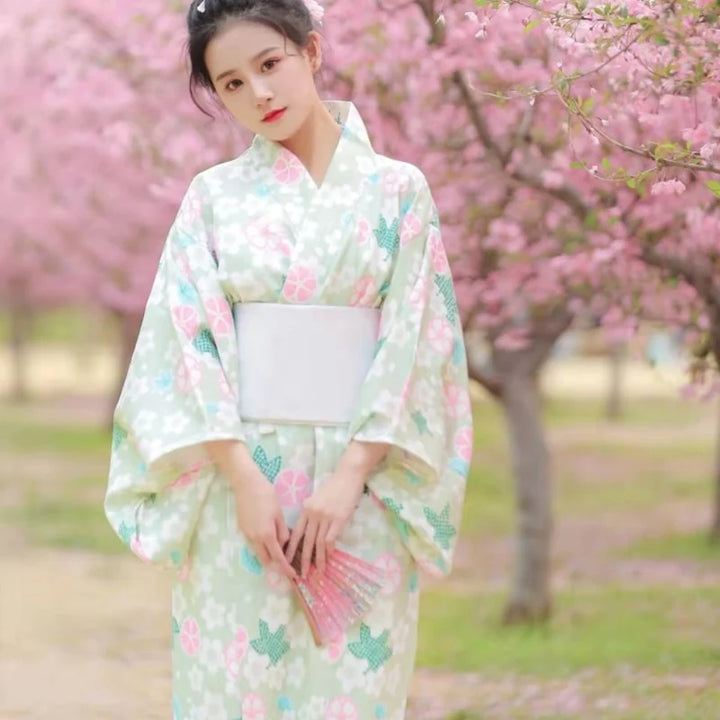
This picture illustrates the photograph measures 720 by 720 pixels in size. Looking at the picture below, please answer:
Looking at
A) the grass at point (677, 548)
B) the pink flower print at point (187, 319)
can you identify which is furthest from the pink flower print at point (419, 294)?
the grass at point (677, 548)

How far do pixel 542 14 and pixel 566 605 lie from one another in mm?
5942

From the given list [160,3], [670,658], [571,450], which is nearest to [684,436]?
[571,450]

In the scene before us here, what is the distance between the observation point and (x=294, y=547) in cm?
276

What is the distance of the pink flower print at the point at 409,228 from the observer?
9.27 feet

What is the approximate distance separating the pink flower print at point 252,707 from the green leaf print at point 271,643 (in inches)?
2.7

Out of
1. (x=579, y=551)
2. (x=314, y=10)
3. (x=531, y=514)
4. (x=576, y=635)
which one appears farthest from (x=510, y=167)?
(x=579, y=551)

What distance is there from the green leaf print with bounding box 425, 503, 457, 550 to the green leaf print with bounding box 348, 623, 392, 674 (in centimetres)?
21

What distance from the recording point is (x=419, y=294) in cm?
280

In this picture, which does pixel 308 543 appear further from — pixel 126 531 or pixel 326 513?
pixel 126 531

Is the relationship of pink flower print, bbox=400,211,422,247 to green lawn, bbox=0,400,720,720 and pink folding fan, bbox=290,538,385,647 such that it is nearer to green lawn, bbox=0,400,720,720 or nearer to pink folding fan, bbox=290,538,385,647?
pink folding fan, bbox=290,538,385,647

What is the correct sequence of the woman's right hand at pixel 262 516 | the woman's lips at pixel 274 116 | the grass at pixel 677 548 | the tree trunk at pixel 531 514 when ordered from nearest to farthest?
1. the woman's right hand at pixel 262 516
2. the woman's lips at pixel 274 116
3. the tree trunk at pixel 531 514
4. the grass at pixel 677 548

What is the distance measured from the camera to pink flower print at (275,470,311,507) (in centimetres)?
280

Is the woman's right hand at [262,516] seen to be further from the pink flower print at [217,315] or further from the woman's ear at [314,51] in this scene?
the woman's ear at [314,51]

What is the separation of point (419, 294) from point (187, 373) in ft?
1.43
